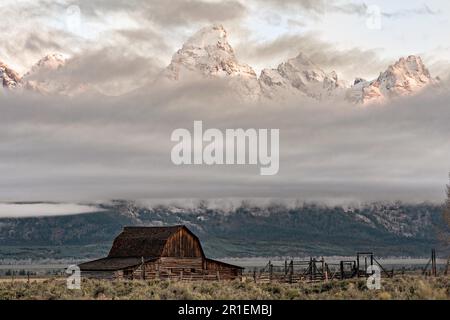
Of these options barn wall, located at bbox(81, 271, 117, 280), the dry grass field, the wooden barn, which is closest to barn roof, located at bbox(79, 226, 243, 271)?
the wooden barn

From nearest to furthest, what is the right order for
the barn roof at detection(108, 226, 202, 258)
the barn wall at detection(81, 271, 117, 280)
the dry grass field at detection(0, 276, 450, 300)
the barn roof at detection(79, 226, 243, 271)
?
the dry grass field at detection(0, 276, 450, 300)
the barn wall at detection(81, 271, 117, 280)
the barn roof at detection(79, 226, 243, 271)
the barn roof at detection(108, 226, 202, 258)

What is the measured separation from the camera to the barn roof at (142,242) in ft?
284

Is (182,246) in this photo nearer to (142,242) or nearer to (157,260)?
(142,242)

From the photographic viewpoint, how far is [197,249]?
9062cm

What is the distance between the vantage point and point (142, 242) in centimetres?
8875

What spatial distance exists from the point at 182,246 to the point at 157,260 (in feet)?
15.4

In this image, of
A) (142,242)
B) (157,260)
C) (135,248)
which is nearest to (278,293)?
(157,260)

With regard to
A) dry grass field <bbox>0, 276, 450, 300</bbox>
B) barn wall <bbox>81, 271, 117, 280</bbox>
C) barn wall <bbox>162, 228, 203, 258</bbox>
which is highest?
barn wall <bbox>162, 228, 203, 258</bbox>

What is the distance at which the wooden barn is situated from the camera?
80.9 meters

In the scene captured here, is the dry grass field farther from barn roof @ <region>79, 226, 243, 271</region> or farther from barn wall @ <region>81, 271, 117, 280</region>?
barn roof @ <region>79, 226, 243, 271</region>

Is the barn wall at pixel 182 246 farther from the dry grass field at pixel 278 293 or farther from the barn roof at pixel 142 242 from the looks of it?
the dry grass field at pixel 278 293

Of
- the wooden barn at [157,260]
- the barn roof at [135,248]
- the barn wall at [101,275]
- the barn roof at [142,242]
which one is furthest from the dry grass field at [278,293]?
the barn roof at [142,242]
